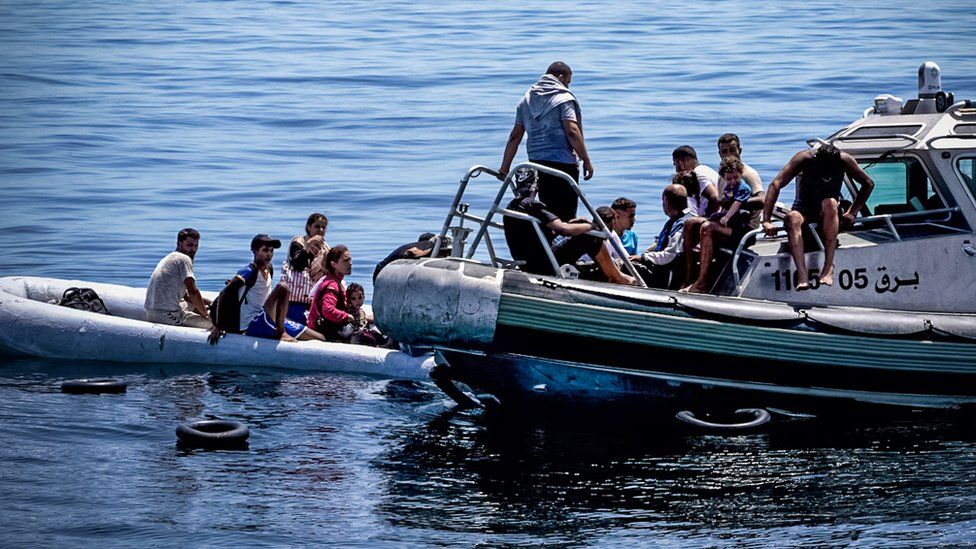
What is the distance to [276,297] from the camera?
47.1ft

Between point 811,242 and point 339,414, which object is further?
point 339,414

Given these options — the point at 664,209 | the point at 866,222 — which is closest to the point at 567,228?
the point at 664,209

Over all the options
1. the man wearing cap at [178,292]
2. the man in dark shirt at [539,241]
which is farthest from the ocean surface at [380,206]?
the man in dark shirt at [539,241]

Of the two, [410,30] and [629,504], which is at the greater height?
[410,30]

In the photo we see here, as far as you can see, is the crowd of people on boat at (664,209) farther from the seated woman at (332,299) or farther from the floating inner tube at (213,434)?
the floating inner tube at (213,434)

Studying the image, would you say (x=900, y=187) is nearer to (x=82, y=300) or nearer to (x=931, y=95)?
(x=931, y=95)

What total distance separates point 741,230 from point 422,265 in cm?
266

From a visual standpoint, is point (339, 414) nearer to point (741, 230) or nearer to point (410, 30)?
point (741, 230)

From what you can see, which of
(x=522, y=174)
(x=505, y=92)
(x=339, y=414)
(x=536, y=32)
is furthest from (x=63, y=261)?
(x=536, y=32)

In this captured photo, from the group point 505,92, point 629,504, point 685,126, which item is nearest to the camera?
point 629,504

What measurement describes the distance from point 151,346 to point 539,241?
4676mm

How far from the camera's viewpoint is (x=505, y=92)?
1442 inches

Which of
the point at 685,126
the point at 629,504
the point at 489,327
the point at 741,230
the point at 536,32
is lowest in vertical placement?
the point at 629,504

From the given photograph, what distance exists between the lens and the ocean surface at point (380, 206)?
1000 centimetres
